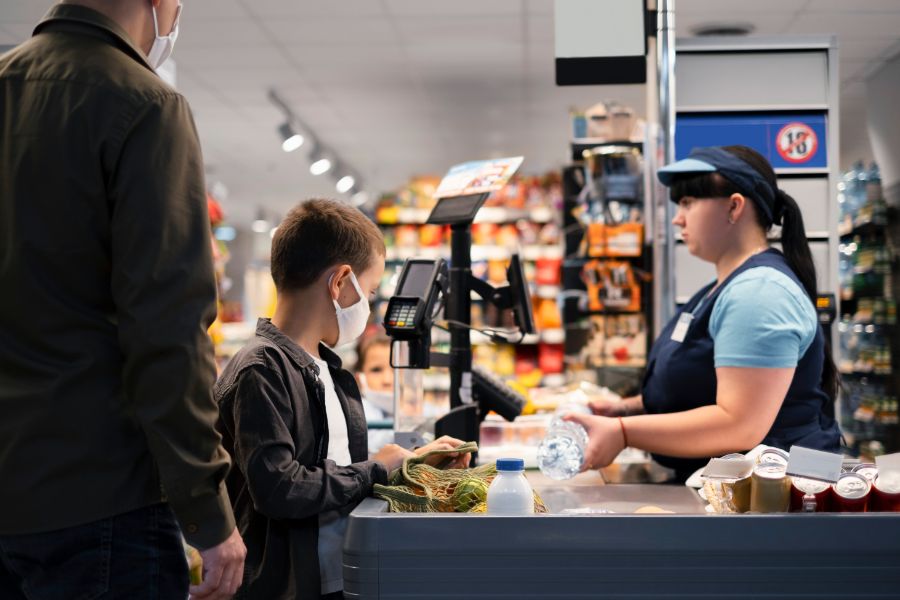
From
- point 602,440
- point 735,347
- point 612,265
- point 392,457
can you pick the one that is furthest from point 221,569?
point 612,265

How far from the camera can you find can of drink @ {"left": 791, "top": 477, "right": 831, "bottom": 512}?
5.45ft

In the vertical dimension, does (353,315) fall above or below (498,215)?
below

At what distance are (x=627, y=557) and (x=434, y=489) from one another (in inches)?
17.8

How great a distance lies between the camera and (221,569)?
1.47m

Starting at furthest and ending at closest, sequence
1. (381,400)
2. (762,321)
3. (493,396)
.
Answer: (381,400) < (493,396) < (762,321)

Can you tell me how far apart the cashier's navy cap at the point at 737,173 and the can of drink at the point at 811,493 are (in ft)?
3.58

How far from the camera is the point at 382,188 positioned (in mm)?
16578

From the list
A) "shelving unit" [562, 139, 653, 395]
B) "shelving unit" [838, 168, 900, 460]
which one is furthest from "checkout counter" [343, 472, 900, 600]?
"shelving unit" [838, 168, 900, 460]

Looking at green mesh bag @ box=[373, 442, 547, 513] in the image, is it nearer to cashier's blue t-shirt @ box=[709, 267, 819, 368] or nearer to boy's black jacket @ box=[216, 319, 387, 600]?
boy's black jacket @ box=[216, 319, 387, 600]

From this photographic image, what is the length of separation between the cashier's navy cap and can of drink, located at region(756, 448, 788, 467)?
0.96 m

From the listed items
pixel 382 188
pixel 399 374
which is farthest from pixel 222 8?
pixel 382 188

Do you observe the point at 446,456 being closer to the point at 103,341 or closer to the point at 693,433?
the point at 693,433

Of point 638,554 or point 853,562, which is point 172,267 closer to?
point 638,554

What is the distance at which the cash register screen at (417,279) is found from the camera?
99.9 inches
